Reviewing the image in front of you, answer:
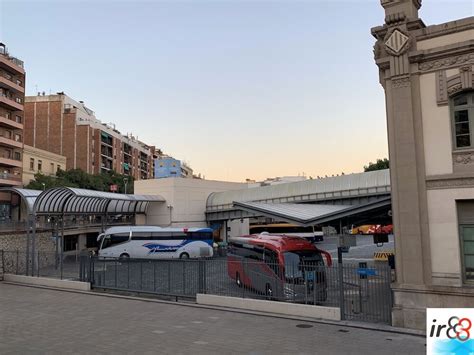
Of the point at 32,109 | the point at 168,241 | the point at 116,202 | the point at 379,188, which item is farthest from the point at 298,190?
the point at 32,109

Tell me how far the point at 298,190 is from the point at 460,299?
35.9 metres

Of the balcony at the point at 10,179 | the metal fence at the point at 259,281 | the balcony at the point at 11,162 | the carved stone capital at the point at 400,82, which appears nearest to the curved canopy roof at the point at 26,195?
the metal fence at the point at 259,281

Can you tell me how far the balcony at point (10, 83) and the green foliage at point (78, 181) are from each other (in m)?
12.0

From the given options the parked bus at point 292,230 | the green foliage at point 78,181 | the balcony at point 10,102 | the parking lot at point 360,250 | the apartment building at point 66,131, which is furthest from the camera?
the apartment building at point 66,131

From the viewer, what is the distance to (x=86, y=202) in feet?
132

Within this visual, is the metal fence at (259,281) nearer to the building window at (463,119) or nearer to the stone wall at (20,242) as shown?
the building window at (463,119)

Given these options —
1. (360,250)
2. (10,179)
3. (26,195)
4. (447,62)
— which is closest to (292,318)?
(447,62)

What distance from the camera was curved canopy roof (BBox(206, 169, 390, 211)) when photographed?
41.2m

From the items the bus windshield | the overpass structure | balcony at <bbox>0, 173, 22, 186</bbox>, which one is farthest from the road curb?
balcony at <bbox>0, 173, 22, 186</bbox>

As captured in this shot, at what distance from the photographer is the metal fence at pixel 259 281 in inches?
545

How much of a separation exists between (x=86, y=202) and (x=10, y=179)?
20131 mm

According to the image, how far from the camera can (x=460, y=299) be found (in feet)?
38.9

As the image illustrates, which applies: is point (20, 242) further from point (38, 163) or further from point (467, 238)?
point (38, 163)

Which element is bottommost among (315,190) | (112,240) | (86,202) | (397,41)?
(112,240)
